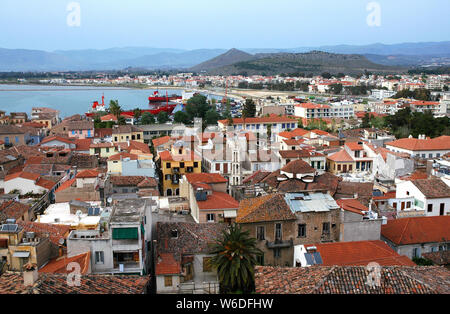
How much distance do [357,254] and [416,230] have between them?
9.92 ft

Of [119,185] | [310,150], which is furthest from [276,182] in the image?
[310,150]

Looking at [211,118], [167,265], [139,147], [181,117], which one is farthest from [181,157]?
[211,118]

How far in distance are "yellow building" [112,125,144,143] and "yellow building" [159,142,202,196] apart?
9.58 metres

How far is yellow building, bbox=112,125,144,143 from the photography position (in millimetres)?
28594

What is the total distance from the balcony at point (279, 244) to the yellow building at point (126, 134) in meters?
19.7

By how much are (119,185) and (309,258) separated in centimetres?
870

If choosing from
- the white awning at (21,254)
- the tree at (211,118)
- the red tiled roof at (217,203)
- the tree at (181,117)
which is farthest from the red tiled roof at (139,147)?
the tree at (211,118)

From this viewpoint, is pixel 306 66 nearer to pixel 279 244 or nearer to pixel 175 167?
pixel 175 167

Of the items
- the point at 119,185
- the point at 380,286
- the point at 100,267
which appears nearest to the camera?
the point at 380,286

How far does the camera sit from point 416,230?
1153 centimetres

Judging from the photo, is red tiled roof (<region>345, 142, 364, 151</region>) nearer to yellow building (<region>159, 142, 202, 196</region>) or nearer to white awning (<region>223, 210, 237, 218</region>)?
yellow building (<region>159, 142, 202, 196</region>)

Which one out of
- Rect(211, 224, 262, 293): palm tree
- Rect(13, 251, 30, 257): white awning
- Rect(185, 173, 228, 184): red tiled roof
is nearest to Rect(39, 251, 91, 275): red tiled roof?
Rect(13, 251, 30, 257): white awning
